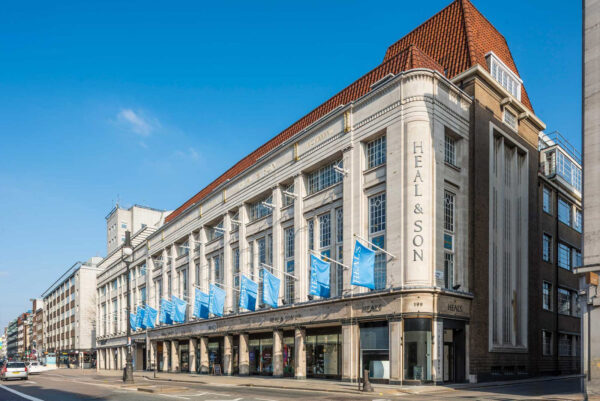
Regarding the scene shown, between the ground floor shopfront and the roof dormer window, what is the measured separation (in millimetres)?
16353

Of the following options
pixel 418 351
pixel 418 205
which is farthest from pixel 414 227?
pixel 418 351

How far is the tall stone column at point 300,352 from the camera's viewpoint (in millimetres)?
36688

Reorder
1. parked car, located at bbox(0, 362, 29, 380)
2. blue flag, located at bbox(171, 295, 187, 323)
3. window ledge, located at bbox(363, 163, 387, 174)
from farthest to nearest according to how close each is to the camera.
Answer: blue flag, located at bbox(171, 295, 187, 323)
parked car, located at bbox(0, 362, 29, 380)
window ledge, located at bbox(363, 163, 387, 174)

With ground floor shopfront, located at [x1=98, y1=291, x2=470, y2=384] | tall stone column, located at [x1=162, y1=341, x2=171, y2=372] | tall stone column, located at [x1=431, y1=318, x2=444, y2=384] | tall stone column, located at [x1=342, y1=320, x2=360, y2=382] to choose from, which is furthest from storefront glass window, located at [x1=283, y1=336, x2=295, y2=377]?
tall stone column, located at [x1=162, y1=341, x2=171, y2=372]

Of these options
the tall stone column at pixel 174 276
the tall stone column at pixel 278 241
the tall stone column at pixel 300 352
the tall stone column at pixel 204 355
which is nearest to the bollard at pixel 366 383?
the tall stone column at pixel 300 352

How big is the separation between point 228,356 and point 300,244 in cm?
1435

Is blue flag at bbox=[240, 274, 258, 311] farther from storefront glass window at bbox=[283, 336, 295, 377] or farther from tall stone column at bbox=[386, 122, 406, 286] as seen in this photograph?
tall stone column at bbox=[386, 122, 406, 286]

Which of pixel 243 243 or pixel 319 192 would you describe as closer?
pixel 319 192

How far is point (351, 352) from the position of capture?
32.0m

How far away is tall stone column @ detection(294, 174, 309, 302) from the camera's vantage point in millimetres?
37906

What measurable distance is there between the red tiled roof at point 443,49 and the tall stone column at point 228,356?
18510mm

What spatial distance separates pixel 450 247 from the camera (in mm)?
31609

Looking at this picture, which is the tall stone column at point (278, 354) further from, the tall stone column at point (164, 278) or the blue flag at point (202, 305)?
the tall stone column at point (164, 278)

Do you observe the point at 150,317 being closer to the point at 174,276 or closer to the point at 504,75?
the point at 174,276
